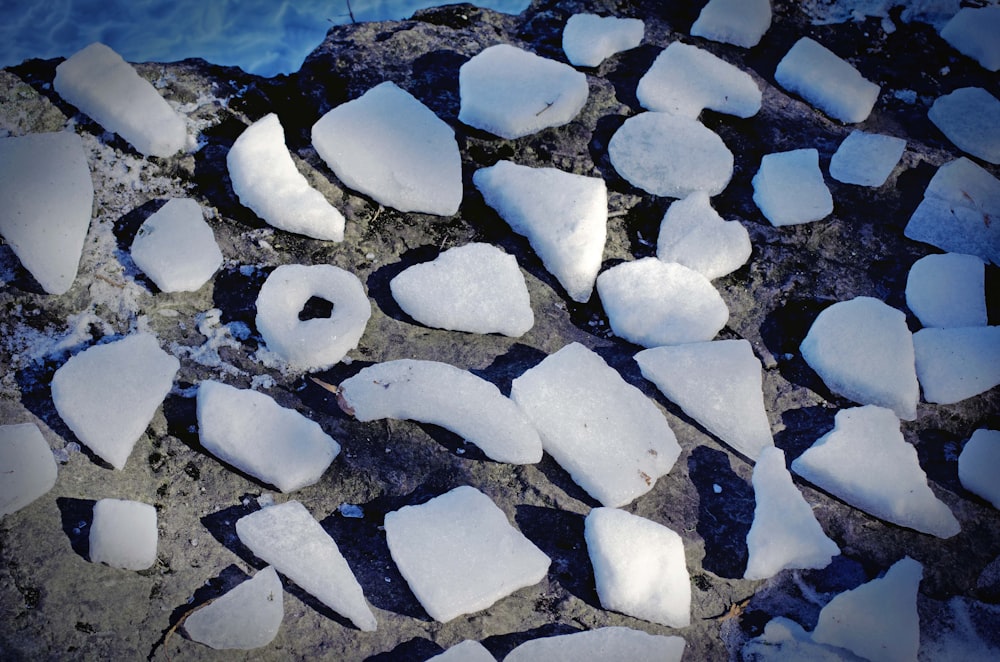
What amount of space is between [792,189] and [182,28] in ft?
5.66

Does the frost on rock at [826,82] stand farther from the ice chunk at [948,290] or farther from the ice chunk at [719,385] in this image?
the ice chunk at [719,385]

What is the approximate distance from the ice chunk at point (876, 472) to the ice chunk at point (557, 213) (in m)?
0.40

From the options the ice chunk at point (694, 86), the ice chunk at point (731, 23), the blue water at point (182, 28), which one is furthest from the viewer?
the blue water at point (182, 28)

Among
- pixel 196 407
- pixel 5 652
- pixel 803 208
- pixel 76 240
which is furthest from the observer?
pixel 803 208

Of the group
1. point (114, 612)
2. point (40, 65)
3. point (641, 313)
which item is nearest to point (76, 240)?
point (40, 65)

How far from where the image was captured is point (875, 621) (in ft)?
2.98

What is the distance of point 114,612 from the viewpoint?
0.88 metres

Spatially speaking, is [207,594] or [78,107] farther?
[78,107]

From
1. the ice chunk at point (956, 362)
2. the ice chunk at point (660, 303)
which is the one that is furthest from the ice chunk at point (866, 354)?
the ice chunk at point (660, 303)

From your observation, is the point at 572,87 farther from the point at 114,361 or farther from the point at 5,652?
the point at 5,652

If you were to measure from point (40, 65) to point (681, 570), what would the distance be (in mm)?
1318

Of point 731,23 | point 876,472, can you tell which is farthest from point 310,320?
point 731,23

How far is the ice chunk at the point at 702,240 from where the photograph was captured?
1229mm

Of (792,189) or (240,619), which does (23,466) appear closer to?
(240,619)
